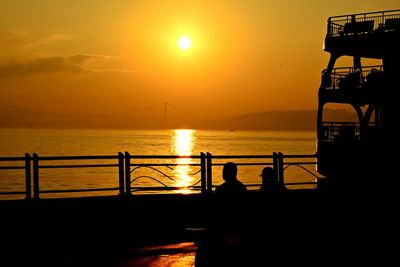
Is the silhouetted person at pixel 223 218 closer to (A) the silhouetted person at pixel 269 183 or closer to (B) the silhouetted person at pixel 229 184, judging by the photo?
(B) the silhouetted person at pixel 229 184

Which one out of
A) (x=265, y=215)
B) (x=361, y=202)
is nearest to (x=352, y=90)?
(x=361, y=202)

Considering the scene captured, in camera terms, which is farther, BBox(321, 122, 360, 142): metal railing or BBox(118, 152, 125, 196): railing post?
BBox(321, 122, 360, 142): metal railing

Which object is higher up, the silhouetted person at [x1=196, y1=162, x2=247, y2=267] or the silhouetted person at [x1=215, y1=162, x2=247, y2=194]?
the silhouetted person at [x1=215, y1=162, x2=247, y2=194]

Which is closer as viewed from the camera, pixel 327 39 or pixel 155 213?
pixel 155 213

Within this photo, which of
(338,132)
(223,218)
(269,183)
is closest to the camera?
(223,218)

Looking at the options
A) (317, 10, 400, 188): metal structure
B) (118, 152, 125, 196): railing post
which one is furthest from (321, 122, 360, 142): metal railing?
(118, 152, 125, 196): railing post

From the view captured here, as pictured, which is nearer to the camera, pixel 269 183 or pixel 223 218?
pixel 223 218

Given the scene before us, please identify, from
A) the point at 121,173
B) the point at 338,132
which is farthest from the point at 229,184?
the point at 338,132

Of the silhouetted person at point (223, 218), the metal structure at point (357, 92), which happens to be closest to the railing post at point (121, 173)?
the silhouetted person at point (223, 218)

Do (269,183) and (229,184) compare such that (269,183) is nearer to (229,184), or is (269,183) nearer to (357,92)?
(229,184)

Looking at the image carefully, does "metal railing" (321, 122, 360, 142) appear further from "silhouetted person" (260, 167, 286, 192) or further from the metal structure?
"silhouetted person" (260, 167, 286, 192)

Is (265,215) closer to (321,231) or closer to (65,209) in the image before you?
(321,231)

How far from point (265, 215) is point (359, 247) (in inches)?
173

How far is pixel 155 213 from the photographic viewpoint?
14.4 meters
